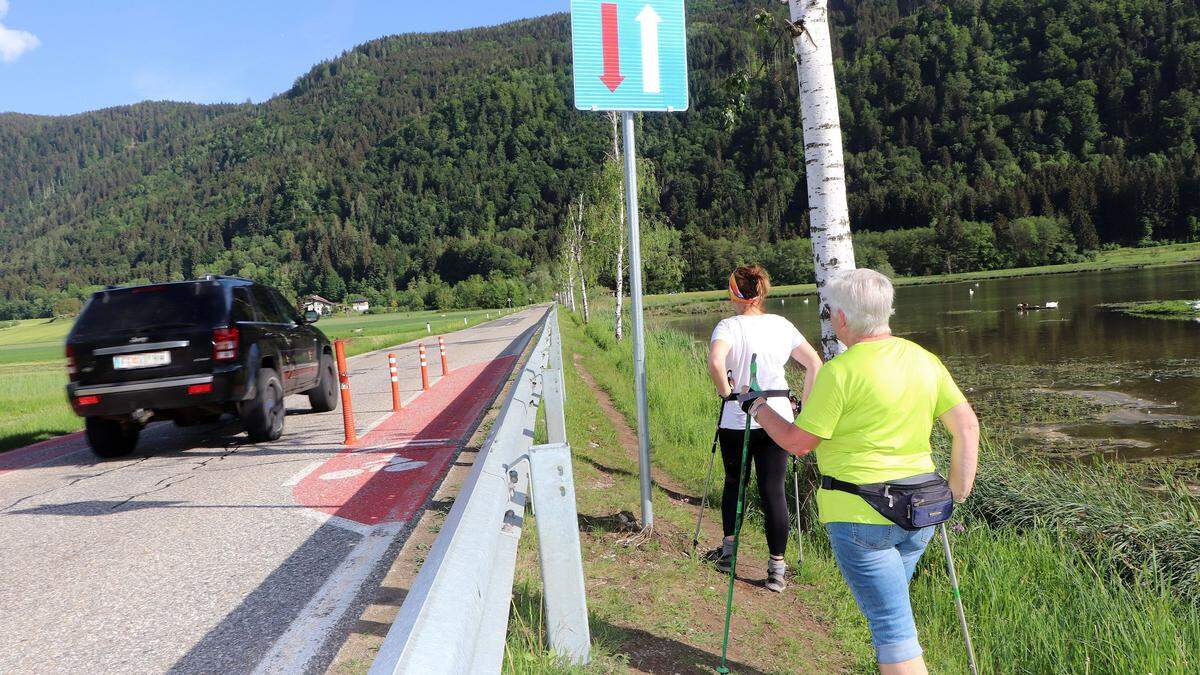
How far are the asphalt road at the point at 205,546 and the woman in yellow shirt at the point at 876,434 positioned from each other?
7.18 feet

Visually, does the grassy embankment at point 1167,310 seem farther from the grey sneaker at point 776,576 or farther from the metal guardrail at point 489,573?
the metal guardrail at point 489,573

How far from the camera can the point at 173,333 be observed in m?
8.23

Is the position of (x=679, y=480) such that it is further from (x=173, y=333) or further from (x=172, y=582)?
(x=173, y=333)

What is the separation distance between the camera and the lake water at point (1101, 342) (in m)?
12.7

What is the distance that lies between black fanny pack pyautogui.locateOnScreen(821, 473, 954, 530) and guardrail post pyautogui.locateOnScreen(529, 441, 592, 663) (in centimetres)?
101

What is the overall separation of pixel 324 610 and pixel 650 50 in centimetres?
380

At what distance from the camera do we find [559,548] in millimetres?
2809

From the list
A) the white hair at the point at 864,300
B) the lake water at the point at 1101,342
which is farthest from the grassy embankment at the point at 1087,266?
the white hair at the point at 864,300

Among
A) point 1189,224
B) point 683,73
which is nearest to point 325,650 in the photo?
point 683,73

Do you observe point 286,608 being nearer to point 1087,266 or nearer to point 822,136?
point 822,136

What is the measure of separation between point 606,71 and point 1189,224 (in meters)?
140

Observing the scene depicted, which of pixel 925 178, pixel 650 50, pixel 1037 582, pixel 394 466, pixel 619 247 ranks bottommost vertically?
pixel 1037 582

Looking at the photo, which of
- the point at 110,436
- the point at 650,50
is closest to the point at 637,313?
the point at 650,50

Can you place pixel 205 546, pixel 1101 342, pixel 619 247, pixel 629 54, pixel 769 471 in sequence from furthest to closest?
pixel 619 247
pixel 1101 342
pixel 205 546
pixel 629 54
pixel 769 471
